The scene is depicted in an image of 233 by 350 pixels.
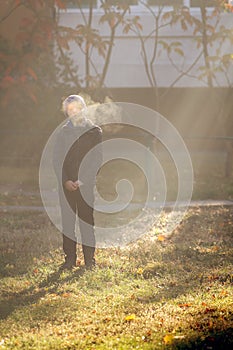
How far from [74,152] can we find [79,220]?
72 centimetres

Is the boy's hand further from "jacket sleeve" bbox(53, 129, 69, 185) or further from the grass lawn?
the grass lawn

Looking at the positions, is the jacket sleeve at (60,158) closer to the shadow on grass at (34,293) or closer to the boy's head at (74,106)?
the boy's head at (74,106)

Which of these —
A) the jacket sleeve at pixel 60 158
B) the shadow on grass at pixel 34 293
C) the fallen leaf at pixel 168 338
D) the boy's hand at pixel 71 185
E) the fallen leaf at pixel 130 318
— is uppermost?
the jacket sleeve at pixel 60 158

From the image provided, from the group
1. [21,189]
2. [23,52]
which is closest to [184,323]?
[21,189]

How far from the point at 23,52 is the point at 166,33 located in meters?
4.80

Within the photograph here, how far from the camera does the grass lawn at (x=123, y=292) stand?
489 cm

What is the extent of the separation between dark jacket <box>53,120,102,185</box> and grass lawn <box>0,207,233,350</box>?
0.99 m

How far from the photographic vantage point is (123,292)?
6348mm

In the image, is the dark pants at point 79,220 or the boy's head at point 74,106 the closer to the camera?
the boy's head at point 74,106

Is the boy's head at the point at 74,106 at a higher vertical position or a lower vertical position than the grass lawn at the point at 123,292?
higher

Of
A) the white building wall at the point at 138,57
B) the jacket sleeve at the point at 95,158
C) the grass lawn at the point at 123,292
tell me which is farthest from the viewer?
the white building wall at the point at 138,57

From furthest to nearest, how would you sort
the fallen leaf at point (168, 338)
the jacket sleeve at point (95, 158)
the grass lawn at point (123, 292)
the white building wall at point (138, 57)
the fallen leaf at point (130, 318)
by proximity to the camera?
the white building wall at point (138, 57)
the jacket sleeve at point (95, 158)
the fallen leaf at point (130, 318)
the grass lawn at point (123, 292)
the fallen leaf at point (168, 338)

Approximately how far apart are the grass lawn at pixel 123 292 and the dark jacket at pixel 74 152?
3.24 ft

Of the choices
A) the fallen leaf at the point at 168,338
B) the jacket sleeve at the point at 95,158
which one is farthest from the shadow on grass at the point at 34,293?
the fallen leaf at the point at 168,338
